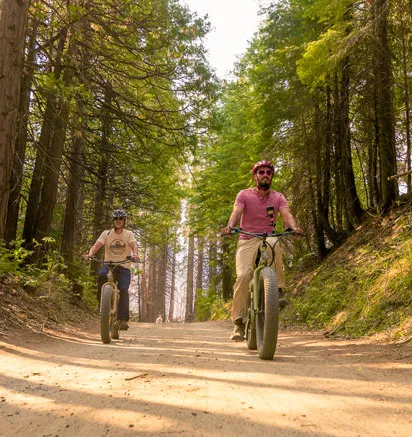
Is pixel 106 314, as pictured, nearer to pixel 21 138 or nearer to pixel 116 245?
pixel 116 245

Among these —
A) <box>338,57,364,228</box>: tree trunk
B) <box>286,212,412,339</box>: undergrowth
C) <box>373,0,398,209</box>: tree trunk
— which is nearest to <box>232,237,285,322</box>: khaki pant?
<box>286,212,412,339</box>: undergrowth

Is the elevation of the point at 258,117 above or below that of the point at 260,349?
above

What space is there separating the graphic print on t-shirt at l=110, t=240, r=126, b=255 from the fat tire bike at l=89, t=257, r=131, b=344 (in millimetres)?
251

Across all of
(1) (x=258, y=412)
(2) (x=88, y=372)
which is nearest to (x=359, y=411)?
(1) (x=258, y=412)

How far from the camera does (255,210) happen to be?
5.62 metres

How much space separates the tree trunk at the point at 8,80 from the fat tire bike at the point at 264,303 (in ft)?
13.9

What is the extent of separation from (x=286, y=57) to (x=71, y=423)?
1064cm

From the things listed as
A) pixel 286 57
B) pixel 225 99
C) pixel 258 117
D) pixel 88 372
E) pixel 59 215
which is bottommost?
pixel 88 372

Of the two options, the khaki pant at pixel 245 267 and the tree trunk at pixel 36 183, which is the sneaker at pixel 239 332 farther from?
the tree trunk at pixel 36 183

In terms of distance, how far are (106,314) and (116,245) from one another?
4.59ft

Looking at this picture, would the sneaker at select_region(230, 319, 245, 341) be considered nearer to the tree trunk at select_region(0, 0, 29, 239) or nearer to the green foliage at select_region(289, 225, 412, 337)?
the green foliage at select_region(289, 225, 412, 337)

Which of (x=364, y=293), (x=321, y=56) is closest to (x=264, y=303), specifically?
(x=364, y=293)

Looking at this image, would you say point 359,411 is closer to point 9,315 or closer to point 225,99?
point 9,315

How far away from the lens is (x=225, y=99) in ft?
76.7
